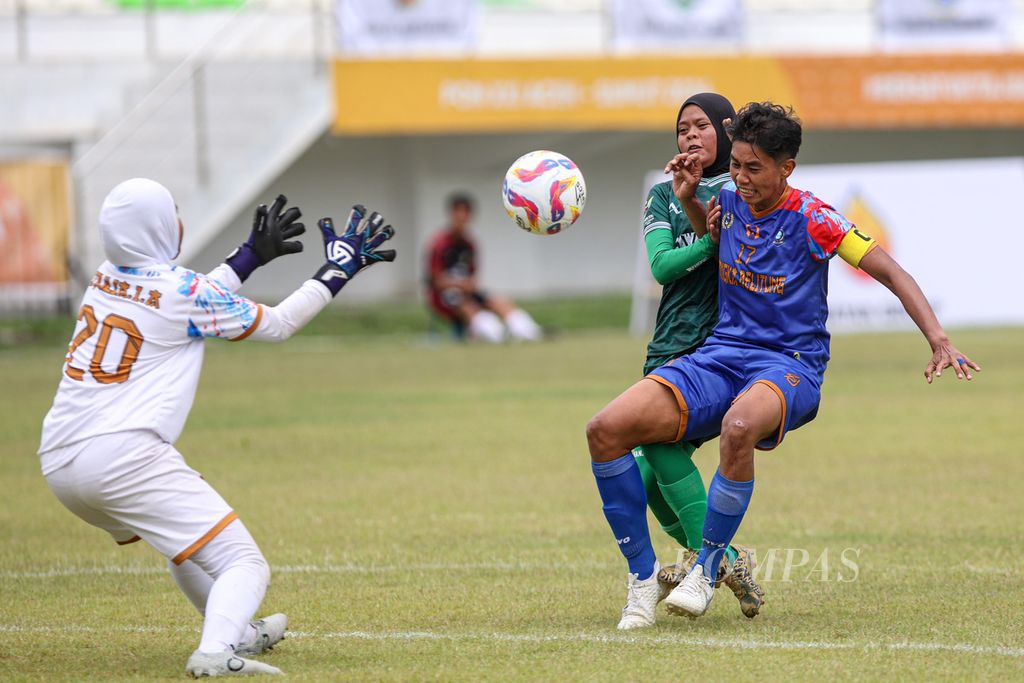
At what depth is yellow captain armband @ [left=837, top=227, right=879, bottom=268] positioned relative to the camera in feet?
20.2

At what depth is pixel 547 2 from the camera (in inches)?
1203

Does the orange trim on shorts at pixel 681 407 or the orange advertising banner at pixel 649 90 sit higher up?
the orange advertising banner at pixel 649 90

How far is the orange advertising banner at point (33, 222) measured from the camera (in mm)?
25781

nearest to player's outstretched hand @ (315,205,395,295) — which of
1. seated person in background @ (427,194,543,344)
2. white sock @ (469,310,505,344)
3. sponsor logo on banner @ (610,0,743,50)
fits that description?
seated person in background @ (427,194,543,344)

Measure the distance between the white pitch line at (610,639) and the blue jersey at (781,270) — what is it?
1.16 metres

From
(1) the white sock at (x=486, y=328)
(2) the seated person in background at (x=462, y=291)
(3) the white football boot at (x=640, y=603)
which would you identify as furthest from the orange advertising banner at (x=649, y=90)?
(3) the white football boot at (x=640, y=603)

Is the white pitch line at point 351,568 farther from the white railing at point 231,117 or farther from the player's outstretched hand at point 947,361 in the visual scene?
the white railing at point 231,117

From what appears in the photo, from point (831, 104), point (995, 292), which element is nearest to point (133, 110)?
point (831, 104)

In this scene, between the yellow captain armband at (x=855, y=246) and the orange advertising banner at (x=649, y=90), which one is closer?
the yellow captain armband at (x=855, y=246)

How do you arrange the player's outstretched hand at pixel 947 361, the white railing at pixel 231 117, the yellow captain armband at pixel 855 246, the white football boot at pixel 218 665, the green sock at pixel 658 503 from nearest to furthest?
1. the white football boot at pixel 218 665
2. the player's outstretched hand at pixel 947 361
3. the yellow captain armband at pixel 855 246
4. the green sock at pixel 658 503
5. the white railing at pixel 231 117

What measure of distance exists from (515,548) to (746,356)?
2293 mm

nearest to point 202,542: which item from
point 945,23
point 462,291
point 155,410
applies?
point 155,410

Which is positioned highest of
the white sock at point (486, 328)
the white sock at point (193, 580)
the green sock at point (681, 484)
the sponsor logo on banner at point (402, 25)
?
the sponsor logo on banner at point (402, 25)

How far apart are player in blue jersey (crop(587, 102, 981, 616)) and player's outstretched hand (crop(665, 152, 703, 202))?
13cm
